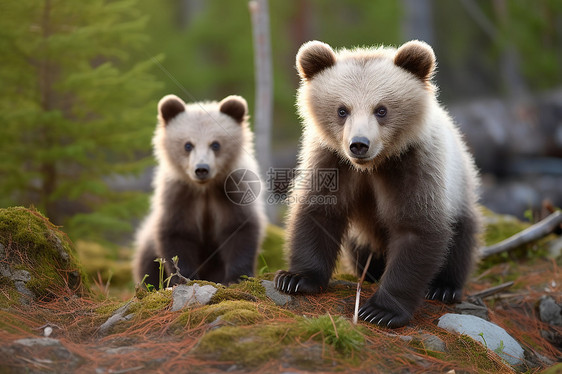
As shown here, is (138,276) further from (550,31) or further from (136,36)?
(550,31)

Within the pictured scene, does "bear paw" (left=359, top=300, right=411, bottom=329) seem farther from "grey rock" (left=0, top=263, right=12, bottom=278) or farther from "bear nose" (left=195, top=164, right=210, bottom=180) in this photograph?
"grey rock" (left=0, top=263, right=12, bottom=278)

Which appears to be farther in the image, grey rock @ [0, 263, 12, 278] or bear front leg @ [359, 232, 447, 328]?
bear front leg @ [359, 232, 447, 328]

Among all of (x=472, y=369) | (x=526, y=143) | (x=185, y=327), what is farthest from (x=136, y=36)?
(x=526, y=143)

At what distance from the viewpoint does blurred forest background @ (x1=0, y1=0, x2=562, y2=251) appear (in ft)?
23.8

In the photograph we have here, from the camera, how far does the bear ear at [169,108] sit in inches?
248

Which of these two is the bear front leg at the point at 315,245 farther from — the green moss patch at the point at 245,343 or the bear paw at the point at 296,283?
the green moss patch at the point at 245,343

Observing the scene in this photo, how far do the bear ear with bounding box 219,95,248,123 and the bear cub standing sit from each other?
0.4 inches

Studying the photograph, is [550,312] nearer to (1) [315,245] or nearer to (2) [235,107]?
(1) [315,245]

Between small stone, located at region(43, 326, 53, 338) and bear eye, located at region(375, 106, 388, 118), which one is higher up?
bear eye, located at region(375, 106, 388, 118)

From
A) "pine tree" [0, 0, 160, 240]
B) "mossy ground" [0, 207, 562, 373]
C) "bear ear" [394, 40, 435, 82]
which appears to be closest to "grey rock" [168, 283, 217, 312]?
"mossy ground" [0, 207, 562, 373]

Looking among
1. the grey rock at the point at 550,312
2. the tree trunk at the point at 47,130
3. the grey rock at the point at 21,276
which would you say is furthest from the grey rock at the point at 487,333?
the tree trunk at the point at 47,130

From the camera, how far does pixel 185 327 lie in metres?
3.56

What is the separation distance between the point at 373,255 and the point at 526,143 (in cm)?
1299

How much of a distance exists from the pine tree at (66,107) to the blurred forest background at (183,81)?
2cm
